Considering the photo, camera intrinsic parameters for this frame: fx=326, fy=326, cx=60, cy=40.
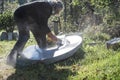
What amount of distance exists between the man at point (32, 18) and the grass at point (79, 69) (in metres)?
0.56

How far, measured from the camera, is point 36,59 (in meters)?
7.90

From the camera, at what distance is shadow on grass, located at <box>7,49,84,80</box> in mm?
7028

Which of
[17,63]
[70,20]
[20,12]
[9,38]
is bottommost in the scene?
[70,20]

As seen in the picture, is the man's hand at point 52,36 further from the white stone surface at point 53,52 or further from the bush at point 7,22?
the bush at point 7,22

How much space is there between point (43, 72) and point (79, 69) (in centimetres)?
82

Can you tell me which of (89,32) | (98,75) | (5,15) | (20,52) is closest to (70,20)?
(5,15)

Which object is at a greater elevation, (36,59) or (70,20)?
(36,59)

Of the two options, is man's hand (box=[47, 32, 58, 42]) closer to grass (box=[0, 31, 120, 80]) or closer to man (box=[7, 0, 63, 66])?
man (box=[7, 0, 63, 66])

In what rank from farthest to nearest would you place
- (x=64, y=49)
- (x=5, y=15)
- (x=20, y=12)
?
(x=5, y=15) < (x=64, y=49) < (x=20, y=12)

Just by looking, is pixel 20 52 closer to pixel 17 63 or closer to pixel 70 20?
pixel 17 63

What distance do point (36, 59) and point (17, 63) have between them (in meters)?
0.52

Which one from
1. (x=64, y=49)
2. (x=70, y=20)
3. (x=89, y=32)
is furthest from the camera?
(x=70, y=20)

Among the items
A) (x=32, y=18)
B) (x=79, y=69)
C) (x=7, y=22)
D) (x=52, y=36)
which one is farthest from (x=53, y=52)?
(x=7, y=22)

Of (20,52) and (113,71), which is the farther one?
(20,52)
